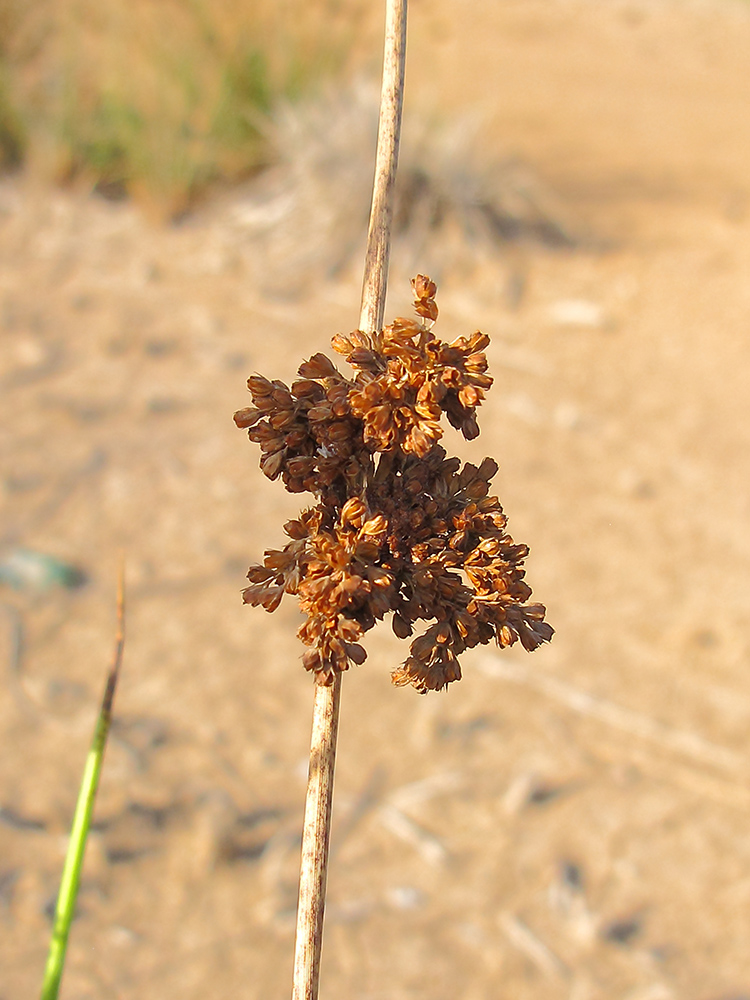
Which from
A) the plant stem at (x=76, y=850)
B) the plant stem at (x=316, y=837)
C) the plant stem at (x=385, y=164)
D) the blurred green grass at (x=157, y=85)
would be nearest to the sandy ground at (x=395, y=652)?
the blurred green grass at (x=157, y=85)

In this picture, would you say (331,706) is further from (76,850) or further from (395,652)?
(395,652)

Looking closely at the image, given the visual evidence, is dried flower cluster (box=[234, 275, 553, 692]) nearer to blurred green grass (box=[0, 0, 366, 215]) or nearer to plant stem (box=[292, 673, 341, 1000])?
plant stem (box=[292, 673, 341, 1000])

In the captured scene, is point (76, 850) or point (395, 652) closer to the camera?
point (76, 850)

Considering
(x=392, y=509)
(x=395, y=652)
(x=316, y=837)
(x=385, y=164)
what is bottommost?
(x=316, y=837)

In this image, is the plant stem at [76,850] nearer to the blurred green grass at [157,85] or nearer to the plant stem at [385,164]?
the plant stem at [385,164]

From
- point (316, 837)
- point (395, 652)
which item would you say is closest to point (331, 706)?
point (316, 837)

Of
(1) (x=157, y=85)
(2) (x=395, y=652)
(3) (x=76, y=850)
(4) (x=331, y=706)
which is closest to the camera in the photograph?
(4) (x=331, y=706)

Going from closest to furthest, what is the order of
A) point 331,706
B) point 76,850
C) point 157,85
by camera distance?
point 331,706
point 76,850
point 157,85

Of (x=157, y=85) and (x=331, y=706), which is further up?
(x=157, y=85)
